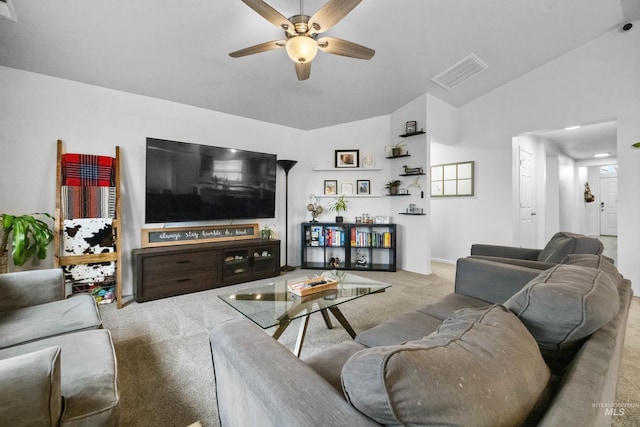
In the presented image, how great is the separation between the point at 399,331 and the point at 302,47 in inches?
78.8

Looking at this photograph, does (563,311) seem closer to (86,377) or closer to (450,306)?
(450,306)

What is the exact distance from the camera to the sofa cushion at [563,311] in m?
0.76

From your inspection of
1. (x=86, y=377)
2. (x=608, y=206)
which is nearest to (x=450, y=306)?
(x=86, y=377)

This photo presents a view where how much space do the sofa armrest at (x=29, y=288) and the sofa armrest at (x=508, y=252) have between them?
3.37 m

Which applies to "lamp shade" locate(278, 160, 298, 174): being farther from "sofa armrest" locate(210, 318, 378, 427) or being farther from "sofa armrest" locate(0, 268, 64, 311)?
"sofa armrest" locate(210, 318, 378, 427)

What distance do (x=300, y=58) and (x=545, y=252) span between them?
2442 millimetres

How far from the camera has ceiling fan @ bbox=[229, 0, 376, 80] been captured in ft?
5.88

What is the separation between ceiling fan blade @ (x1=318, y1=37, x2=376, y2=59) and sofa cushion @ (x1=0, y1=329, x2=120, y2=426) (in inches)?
92.5

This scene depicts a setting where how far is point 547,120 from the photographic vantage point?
3.86 metres

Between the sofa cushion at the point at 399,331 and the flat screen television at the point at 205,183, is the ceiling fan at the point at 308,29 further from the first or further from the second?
the sofa cushion at the point at 399,331

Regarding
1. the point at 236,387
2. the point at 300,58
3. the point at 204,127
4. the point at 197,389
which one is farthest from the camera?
the point at 204,127

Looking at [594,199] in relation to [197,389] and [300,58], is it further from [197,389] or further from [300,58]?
[197,389]

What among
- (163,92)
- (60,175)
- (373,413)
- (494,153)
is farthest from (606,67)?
(60,175)

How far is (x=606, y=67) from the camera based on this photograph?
3412 mm
